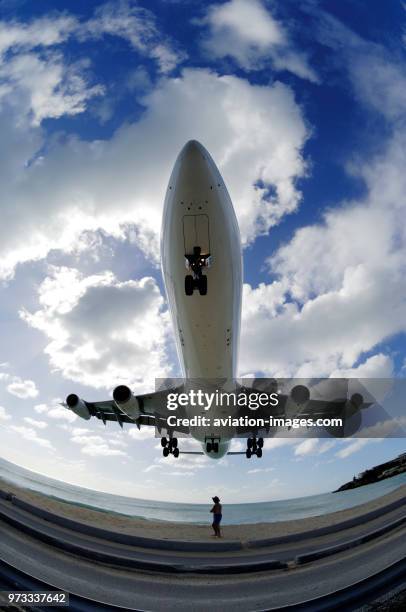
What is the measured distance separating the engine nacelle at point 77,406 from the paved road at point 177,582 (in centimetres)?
1353

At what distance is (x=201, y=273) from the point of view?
12.7 meters

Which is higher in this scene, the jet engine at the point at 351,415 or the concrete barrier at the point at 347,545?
the jet engine at the point at 351,415

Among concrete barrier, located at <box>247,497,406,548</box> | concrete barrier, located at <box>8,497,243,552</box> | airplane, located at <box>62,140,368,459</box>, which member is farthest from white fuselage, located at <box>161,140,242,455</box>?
concrete barrier, located at <box>8,497,243,552</box>

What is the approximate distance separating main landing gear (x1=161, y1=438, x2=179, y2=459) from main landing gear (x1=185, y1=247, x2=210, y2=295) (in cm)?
1288

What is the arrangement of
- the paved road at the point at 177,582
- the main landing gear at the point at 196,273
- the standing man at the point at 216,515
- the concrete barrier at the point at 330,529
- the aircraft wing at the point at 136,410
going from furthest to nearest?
the aircraft wing at the point at 136,410
the main landing gear at the point at 196,273
the standing man at the point at 216,515
the concrete barrier at the point at 330,529
the paved road at the point at 177,582

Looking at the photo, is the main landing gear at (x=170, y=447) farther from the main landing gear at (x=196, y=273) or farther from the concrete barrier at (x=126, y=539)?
the concrete barrier at (x=126, y=539)

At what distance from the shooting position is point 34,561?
6.06m

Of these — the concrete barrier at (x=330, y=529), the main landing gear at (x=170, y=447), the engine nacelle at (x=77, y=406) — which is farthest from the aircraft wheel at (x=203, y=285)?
the main landing gear at (x=170, y=447)

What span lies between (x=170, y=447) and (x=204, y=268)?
13904 millimetres

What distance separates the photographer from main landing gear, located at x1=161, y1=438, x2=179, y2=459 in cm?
2262

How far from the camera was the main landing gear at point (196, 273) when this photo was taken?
12.3 m

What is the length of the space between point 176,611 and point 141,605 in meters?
0.47

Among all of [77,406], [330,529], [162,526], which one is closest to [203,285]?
[162,526]

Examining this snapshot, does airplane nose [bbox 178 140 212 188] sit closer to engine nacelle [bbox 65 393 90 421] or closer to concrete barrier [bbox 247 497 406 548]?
concrete barrier [bbox 247 497 406 548]
